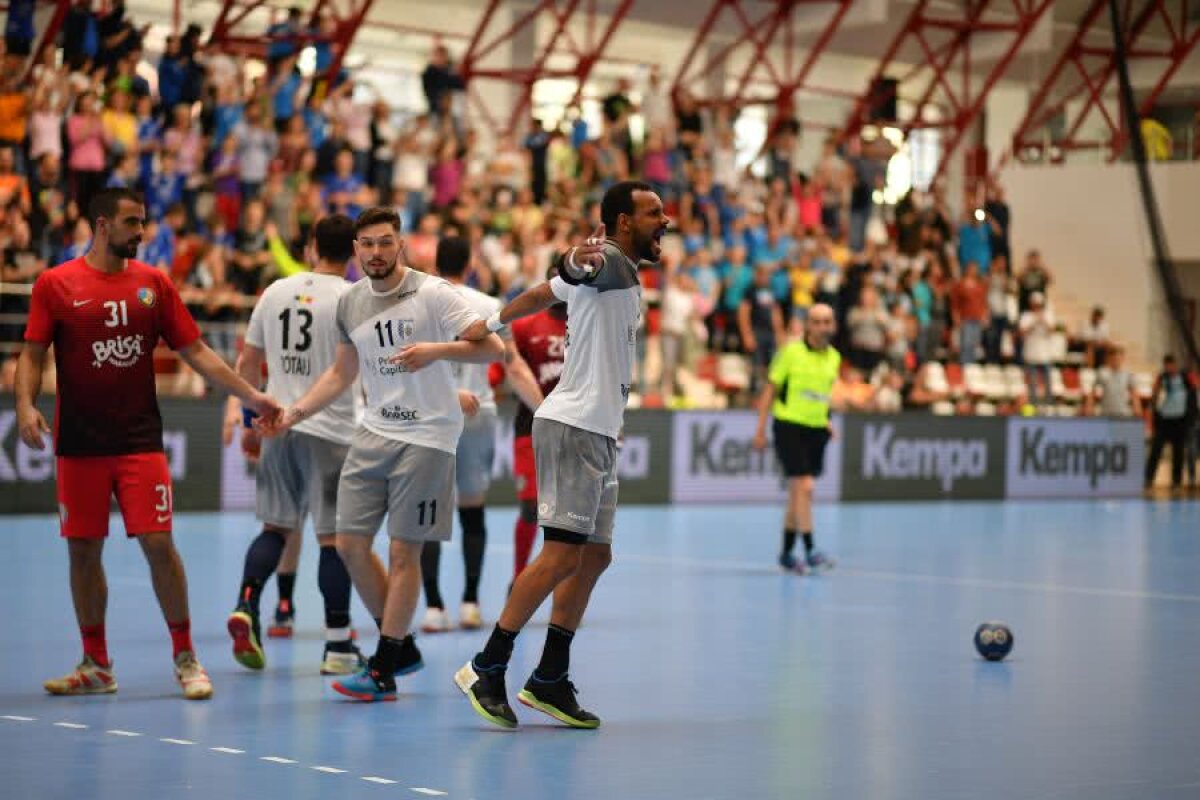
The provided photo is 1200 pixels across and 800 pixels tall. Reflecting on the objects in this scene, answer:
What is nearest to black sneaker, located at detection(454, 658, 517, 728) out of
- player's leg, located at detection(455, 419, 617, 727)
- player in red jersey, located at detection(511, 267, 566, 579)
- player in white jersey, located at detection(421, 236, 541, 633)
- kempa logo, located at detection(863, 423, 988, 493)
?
player's leg, located at detection(455, 419, 617, 727)

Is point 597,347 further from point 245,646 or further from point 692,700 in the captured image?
point 245,646

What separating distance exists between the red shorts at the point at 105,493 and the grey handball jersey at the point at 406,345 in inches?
40.5

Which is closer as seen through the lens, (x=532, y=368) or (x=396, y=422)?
(x=396, y=422)

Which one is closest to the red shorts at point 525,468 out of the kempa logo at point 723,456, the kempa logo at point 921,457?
the kempa logo at point 723,456

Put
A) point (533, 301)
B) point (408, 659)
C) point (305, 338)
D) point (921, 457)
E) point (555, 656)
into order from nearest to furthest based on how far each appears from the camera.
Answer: point (533, 301), point (555, 656), point (408, 659), point (305, 338), point (921, 457)

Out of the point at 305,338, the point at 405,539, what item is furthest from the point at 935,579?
the point at 405,539

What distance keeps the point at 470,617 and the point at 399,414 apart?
3.10 metres

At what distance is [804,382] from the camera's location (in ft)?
54.8

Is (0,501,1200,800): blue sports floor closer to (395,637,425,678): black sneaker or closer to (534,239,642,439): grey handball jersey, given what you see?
(395,637,425,678): black sneaker

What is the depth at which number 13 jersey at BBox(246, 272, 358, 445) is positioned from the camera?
1030cm

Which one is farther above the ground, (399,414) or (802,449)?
(399,414)

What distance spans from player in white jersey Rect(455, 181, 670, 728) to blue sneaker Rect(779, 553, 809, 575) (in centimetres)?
825

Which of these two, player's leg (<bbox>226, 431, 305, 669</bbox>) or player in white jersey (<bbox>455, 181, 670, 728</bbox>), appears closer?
player in white jersey (<bbox>455, 181, 670, 728</bbox>)

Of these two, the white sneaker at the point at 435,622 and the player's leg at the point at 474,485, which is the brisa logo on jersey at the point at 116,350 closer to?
the white sneaker at the point at 435,622
